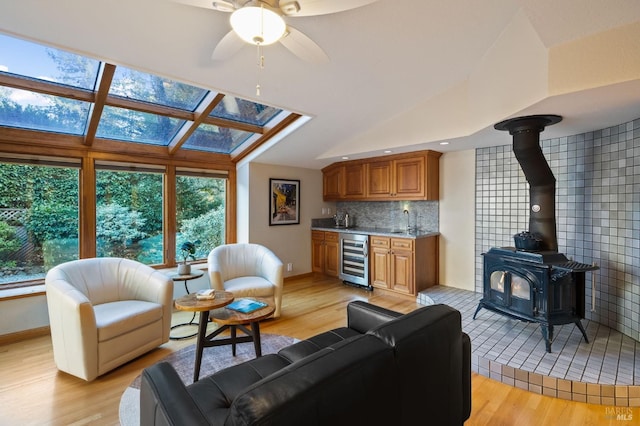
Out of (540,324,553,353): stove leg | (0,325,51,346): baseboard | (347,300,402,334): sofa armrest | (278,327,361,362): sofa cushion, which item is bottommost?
(0,325,51,346): baseboard

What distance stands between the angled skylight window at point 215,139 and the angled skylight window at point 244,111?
11.6 inches

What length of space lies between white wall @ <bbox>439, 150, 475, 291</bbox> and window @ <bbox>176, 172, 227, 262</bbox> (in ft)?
11.0

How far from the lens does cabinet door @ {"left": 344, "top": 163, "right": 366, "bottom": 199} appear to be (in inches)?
206

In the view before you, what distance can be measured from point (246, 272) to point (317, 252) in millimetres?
1981

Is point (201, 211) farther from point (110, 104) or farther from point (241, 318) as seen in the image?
point (241, 318)

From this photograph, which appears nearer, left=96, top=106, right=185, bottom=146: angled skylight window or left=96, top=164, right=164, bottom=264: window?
left=96, top=106, right=185, bottom=146: angled skylight window

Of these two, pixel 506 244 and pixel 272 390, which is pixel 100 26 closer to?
pixel 272 390

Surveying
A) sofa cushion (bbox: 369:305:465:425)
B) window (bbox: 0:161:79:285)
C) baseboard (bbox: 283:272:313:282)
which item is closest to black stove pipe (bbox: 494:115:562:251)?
sofa cushion (bbox: 369:305:465:425)

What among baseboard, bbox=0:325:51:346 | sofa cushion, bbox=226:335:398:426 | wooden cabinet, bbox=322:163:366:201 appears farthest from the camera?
wooden cabinet, bbox=322:163:366:201

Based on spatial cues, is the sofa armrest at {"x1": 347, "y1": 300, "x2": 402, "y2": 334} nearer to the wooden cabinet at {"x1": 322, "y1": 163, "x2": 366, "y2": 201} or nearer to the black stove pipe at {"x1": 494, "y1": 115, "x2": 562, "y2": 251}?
the black stove pipe at {"x1": 494, "y1": 115, "x2": 562, "y2": 251}

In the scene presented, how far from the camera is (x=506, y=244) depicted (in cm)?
399

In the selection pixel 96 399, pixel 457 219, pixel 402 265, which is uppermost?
pixel 457 219

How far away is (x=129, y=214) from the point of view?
396 centimetres

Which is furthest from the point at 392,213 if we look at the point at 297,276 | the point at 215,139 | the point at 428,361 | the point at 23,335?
the point at 23,335
